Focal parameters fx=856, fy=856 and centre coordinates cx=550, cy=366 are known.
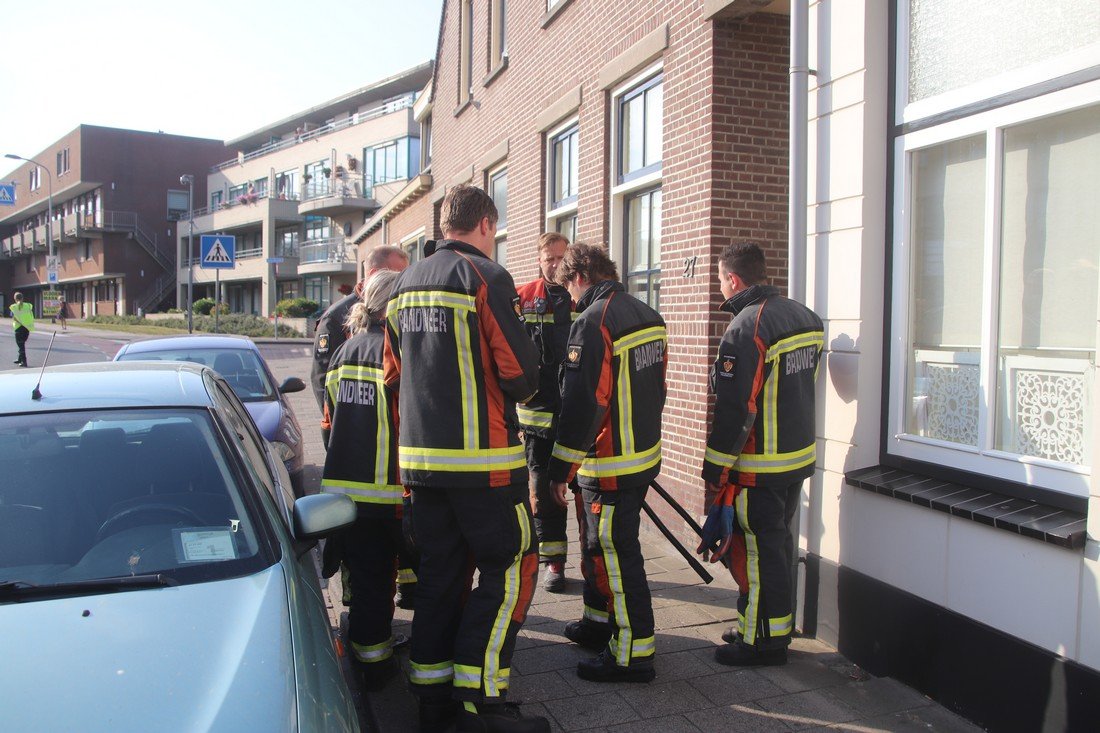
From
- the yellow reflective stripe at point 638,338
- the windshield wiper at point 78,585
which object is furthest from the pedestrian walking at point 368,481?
the windshield wiper at point 78,585

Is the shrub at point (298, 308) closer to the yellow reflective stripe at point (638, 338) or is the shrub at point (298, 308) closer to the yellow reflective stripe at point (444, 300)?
the yellow reflective stripe at point (638, 338)

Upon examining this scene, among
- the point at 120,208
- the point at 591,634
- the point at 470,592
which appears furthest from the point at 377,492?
the point at 120,208

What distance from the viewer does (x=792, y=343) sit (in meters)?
4.06

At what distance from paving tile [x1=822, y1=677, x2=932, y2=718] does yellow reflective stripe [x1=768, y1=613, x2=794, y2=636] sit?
0.32 m

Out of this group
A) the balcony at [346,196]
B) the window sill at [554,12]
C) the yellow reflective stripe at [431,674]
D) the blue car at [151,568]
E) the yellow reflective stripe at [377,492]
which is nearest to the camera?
the blue car at [151,568]

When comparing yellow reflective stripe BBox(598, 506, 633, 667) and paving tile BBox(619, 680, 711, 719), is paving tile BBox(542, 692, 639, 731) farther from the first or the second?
yellow reflective stripe BBox(598, 506, 633, 667)

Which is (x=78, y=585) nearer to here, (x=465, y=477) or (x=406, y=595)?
(x=465, y=477)

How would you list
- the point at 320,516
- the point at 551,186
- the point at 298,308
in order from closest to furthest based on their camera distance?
the point at 320,516, the point at 551,186, the point at 298,308

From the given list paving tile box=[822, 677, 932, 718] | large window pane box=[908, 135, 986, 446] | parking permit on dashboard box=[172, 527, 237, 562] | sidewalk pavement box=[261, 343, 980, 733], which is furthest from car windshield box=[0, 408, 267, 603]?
large window pane box=[908, 135, 986, 446]

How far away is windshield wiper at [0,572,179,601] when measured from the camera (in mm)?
2410

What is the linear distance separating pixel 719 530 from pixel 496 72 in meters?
8.77

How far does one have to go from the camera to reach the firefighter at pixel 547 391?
5.00 meters

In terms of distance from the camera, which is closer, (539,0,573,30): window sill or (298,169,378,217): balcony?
(539,0,573,30): window sill

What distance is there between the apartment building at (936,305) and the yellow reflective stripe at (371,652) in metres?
2.19
